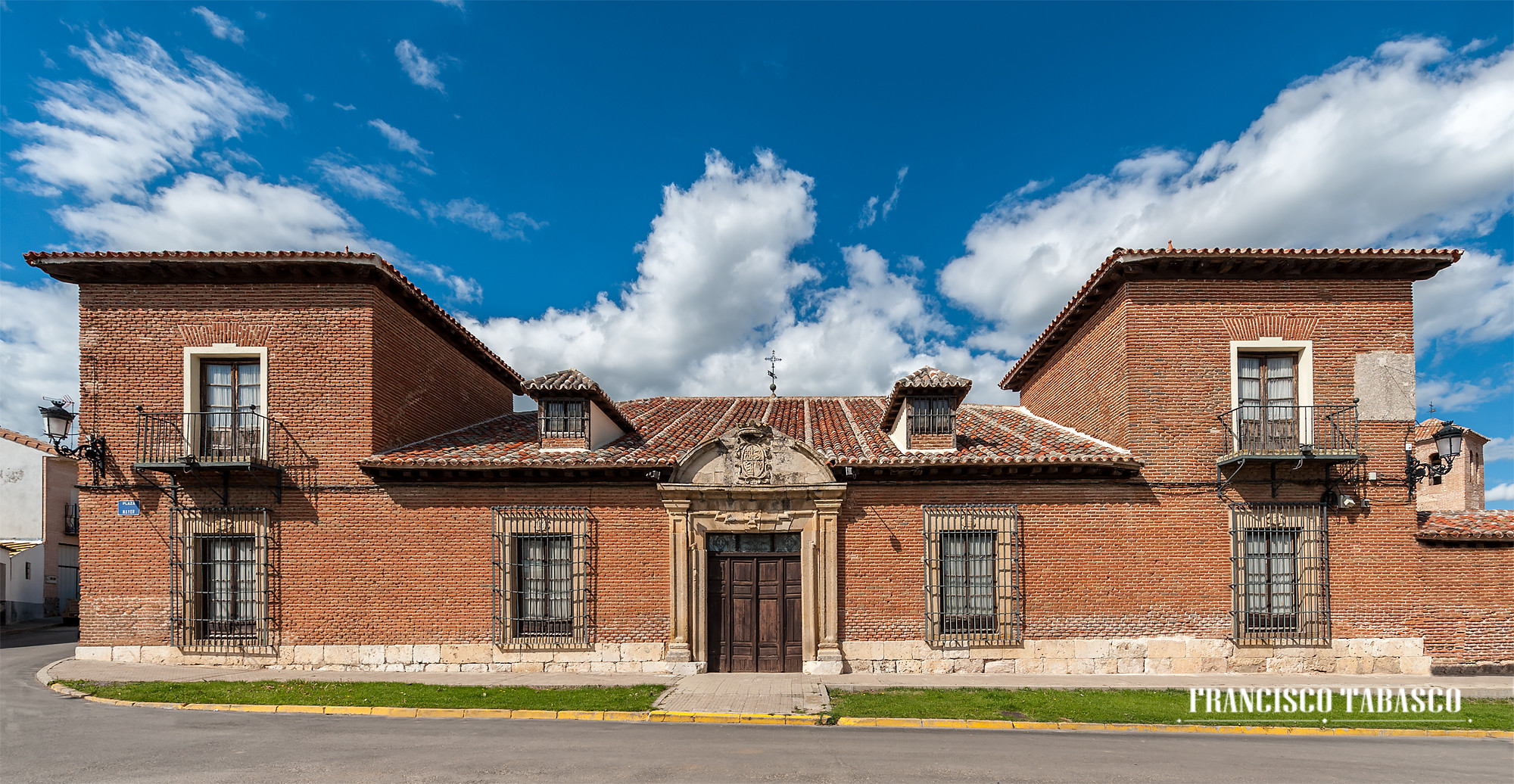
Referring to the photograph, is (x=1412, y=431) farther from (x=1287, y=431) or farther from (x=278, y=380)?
A: (x=278, y=380)

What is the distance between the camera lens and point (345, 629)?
12.6 meters

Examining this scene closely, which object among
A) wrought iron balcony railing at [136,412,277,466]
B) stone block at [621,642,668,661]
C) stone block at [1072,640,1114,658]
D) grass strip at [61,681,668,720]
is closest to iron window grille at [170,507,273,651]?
wrought iron balcony railing at [136,412,277,466]

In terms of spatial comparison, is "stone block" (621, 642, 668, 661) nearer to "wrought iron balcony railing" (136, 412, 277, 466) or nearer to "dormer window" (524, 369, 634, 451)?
"dormer window" (524, 369, 634, 451)

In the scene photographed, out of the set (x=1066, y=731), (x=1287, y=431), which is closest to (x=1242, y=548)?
(x=1287, y=431)

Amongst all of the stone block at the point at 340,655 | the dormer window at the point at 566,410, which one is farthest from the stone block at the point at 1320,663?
the stone block at the point at 340,655

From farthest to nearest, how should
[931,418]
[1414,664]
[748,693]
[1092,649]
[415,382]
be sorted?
1. [415,382]
2. [931,418]
3. [1092,649]
4. [1414,664]
5. [748,693]

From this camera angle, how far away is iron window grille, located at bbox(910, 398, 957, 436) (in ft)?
43.0

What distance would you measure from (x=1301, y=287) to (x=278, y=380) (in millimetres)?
18438

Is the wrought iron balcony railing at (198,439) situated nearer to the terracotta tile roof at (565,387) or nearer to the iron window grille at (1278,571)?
the terracotta tile roof at (565,387)

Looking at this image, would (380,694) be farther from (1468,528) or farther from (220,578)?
(1468,528)

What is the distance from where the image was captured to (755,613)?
1284 centimetres

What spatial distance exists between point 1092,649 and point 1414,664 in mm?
5519

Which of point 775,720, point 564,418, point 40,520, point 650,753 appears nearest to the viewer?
point 650,753

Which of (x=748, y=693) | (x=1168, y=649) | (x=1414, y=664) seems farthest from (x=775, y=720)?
(x=1414, y=664)
